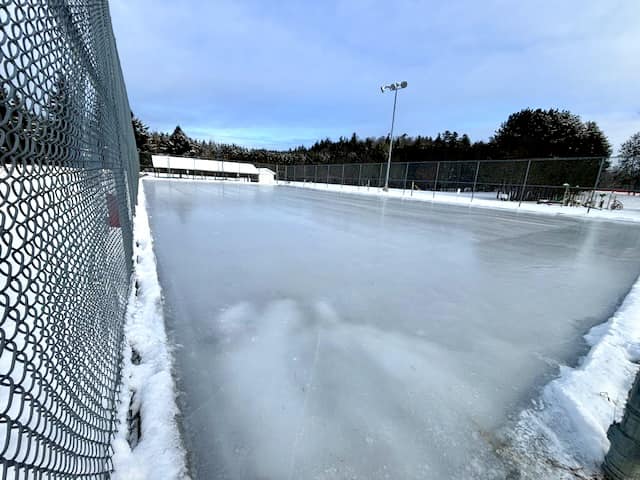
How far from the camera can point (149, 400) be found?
170 centimetres

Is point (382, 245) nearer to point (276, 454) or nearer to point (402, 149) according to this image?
point (276, 454)

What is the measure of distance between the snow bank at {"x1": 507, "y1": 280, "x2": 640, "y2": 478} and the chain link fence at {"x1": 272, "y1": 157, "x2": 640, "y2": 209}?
53.5ft

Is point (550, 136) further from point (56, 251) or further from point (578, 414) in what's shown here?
point (56, 251)

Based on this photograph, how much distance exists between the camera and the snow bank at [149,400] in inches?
52.2

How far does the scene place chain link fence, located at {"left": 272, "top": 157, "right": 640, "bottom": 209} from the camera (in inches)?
570

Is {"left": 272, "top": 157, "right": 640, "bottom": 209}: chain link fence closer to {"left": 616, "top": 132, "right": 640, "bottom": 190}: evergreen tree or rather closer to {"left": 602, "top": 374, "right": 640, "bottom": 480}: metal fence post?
{"left": 616, "top": 132, "right": 640, "bottom": 190}: evergreen tree

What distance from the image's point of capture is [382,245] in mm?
5766

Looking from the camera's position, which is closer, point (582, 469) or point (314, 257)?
point (582, 469)

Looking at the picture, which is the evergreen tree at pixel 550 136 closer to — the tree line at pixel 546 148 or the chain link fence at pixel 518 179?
the tree line at pixel 546 148

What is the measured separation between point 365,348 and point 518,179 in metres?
19.8

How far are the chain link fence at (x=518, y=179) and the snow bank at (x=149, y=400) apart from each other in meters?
18.4

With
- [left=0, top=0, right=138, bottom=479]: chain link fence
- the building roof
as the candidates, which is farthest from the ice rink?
the building roof

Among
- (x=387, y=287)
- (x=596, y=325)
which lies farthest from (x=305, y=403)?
(x=596, y=325)

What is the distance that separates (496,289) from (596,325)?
97cm
